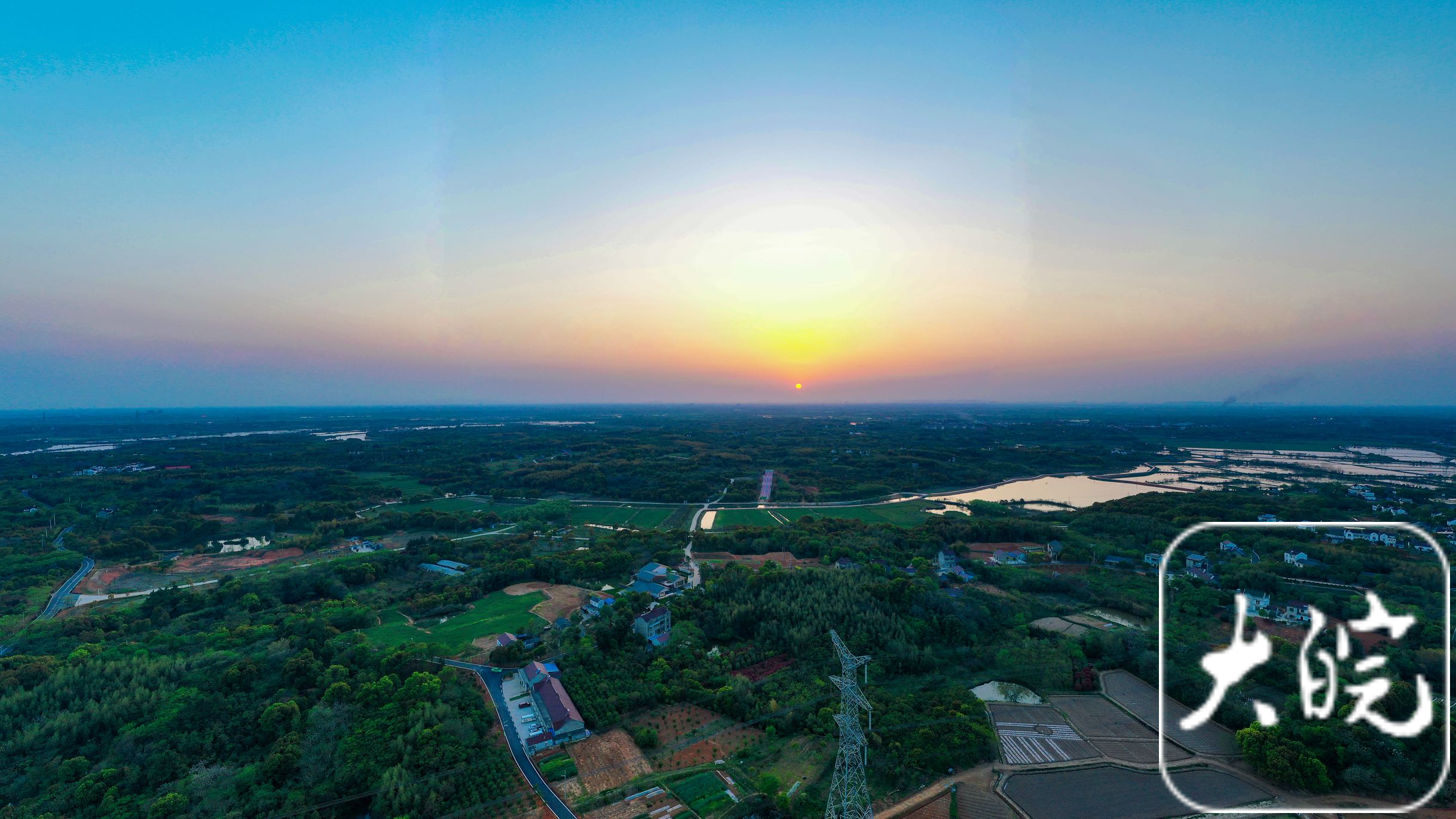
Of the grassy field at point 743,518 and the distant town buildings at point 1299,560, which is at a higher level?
the distant town buildings at point 1299,560

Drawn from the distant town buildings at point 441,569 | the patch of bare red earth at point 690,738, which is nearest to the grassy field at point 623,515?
the distant town buildings at point 441,569

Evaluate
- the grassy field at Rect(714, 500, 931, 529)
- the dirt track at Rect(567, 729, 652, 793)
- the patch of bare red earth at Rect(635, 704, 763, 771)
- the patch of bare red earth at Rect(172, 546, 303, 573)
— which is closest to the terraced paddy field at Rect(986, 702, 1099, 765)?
the patch of bare red earth at Rect(635, 704, 763, 771)

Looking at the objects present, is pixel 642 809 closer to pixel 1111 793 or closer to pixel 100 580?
pixel 1111 793

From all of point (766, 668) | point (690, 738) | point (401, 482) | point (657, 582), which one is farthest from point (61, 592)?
point (766, 668)

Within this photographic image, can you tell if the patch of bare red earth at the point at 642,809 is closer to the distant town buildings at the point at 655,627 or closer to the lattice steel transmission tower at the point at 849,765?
the lattice steel transmission tower at the point at 849,765

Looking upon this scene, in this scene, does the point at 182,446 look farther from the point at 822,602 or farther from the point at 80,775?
the point at 822,602

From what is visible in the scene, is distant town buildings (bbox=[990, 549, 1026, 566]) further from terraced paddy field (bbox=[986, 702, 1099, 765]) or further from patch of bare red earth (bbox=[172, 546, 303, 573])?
patch of bare red earth (bbox=[172, 546, 303, 573])
